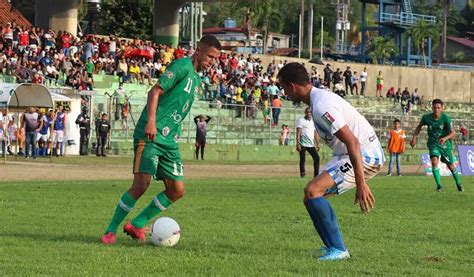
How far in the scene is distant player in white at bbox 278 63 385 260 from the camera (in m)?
10.2

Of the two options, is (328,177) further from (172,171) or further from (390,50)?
(390,50)

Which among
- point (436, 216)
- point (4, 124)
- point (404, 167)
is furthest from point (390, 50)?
point (436, 216)

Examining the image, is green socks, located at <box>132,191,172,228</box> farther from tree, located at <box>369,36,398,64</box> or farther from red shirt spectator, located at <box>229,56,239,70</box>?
tree, located at <box>369,36,398,64</box>

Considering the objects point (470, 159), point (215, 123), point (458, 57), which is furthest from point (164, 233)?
point (458, 57)

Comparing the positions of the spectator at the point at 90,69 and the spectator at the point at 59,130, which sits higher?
the spectator at the point at 90,69

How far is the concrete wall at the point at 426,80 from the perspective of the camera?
217 ft

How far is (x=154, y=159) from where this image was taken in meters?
11.5

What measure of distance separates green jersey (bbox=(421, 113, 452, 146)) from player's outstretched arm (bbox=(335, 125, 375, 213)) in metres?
13.7

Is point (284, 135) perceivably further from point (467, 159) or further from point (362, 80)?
point (362, 80)

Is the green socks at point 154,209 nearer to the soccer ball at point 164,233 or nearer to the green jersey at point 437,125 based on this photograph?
Result: the soccer ball at point 164,233

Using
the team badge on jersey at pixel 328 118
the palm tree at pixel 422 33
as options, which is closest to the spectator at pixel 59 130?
the team badge on jersey at pixel 328 118

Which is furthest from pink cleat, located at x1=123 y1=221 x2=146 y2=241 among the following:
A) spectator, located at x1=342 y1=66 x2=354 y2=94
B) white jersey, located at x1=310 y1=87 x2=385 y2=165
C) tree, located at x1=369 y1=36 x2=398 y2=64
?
tree, located at x1=369 y1=36 x2=398 y2=64

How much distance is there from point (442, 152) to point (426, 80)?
47.7 meters

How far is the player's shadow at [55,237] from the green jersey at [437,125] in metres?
12.7
